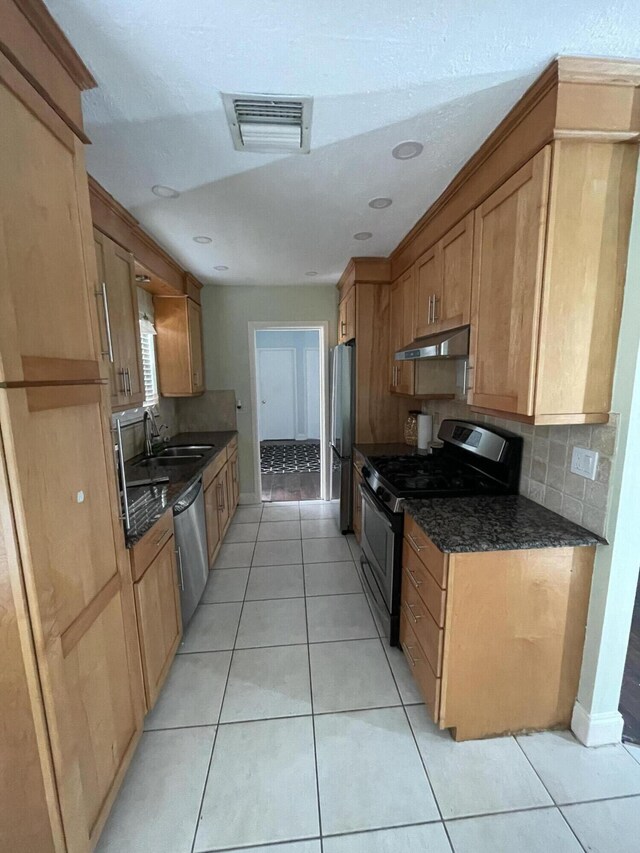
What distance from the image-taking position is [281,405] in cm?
807

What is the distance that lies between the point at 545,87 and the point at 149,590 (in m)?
2.38

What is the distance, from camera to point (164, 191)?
1.82 meters

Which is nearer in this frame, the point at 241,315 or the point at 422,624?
the point at 422,624

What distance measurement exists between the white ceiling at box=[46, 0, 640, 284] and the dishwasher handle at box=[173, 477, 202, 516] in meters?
1.63

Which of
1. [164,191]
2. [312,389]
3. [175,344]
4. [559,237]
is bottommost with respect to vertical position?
[312,389]

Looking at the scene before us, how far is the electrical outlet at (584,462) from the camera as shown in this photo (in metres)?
1.39

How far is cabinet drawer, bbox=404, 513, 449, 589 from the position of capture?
141cm

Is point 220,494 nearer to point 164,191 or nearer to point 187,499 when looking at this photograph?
point 187,499

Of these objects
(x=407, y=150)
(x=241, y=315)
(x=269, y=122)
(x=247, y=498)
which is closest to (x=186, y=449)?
(x=247, y=498)

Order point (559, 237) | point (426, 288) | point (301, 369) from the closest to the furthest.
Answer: point (559, 237), point (426, 288), point (301, 369)

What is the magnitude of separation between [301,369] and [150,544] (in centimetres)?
660

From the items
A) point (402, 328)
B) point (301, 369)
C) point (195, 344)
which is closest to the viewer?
point (402, 328)

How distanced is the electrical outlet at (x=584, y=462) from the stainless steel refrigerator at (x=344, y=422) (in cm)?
189

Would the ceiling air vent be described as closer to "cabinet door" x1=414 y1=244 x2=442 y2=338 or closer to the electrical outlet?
"cabinet door" x1=414 y1=244 x2=442 y2=338
